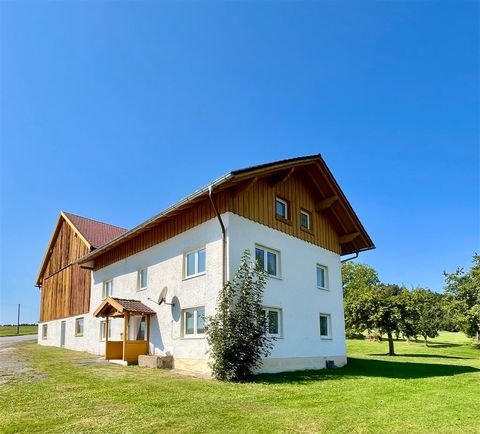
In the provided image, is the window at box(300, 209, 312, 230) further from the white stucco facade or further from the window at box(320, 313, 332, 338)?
the window at box(320, 313, 332, 338)

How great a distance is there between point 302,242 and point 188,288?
17.9ft

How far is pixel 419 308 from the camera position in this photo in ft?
86.6

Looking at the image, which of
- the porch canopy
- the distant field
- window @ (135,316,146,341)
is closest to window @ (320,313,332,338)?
the porch canopy

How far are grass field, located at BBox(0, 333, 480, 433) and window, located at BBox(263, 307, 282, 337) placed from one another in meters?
2.03

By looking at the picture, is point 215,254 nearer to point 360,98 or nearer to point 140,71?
point 140,71

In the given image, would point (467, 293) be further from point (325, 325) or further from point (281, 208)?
point (281, 208)

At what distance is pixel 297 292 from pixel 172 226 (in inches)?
224

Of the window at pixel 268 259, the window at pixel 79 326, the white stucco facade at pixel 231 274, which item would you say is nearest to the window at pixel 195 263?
the white stucco facade at pixel 231 274

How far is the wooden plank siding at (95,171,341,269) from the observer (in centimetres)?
1434

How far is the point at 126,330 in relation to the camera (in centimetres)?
1683

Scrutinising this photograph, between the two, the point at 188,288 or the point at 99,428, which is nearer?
the point at 99,428

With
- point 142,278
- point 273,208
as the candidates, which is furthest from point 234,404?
point 142,278

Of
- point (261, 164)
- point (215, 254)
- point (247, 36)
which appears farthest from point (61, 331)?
point (247, 36)

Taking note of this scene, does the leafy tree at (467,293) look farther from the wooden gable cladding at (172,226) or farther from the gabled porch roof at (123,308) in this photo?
the gabled porch roof at (123,308)
